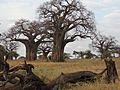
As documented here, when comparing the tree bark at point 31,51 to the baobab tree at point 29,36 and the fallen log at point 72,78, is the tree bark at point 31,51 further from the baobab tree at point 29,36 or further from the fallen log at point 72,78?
the fallen log at point 72,78

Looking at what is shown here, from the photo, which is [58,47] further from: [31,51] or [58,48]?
[31,51]

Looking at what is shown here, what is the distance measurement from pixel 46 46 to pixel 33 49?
17.4m

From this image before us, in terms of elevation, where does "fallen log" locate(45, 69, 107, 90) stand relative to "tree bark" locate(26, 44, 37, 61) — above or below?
below

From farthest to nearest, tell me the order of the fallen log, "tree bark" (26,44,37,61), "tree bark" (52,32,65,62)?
"tree bark" (26,44,37,61)
"tree bark" (52,32,65,62)
the fallen log

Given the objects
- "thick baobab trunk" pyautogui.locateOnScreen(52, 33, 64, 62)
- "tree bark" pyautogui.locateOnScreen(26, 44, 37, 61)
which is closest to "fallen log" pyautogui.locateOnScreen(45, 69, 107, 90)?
"thick baobab trunk" pyautogui.locateOnScreen(52, 33, 64, 62)

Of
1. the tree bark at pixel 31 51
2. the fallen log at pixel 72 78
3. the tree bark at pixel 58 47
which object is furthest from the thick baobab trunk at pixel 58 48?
the fallen log at pixel 72 78

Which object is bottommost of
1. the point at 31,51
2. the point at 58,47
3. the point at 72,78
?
the point at 72,78

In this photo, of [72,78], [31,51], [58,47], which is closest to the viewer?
[72,78]

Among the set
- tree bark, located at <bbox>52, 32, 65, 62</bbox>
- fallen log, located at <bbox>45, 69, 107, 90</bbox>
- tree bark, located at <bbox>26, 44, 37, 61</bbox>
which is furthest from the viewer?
tree bark, located at <bbox>26, 44, 37, 61</bbox>

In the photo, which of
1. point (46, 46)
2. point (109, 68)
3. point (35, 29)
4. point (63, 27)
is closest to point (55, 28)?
point (63, 27)

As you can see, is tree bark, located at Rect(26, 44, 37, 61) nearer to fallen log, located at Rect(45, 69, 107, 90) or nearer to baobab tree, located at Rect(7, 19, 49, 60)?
baobab tree, located at Rect(7, 19, 49, 60)

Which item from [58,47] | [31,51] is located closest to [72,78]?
[58,47]

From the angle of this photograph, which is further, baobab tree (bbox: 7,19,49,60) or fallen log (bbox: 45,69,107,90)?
baobab tree (bbox: 7,19,49,60)

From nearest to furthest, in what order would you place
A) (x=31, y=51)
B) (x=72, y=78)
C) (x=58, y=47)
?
(x=72, y=78), (x=58, y=47), (x=31, y=51)
